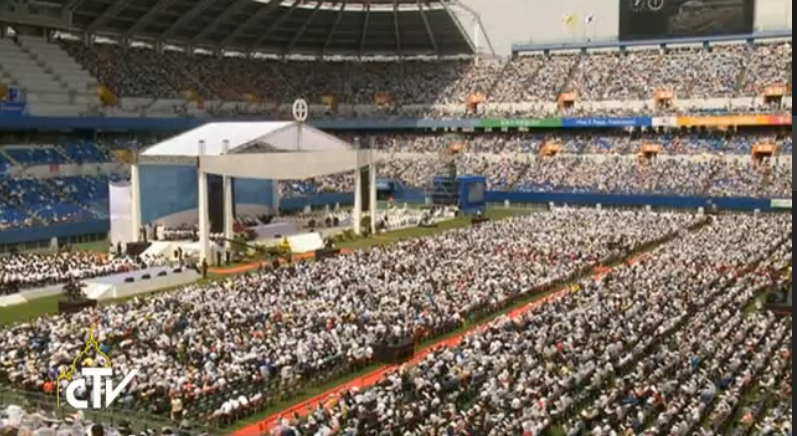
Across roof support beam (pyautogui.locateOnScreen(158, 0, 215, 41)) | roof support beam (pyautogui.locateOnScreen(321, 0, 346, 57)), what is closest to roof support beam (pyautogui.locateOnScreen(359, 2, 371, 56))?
roof support beam (pyautogui.locateOnScreen(321, 0, 346, 57))

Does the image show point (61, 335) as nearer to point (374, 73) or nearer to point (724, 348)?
point (724, 348)

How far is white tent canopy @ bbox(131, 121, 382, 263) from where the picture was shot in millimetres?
44750

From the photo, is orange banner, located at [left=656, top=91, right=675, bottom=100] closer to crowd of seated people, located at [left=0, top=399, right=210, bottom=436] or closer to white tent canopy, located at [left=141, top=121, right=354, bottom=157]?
white tent canopy, located at [left=141, top=121, right=354, bottom=157]

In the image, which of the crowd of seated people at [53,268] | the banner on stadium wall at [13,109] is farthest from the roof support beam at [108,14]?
the crowd of seated people at [53,268]

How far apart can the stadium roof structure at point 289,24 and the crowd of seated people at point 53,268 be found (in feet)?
105

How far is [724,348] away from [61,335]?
59.7 ft

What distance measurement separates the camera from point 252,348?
24.2 metres

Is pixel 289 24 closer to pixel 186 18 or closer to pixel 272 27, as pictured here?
pixel 272 27

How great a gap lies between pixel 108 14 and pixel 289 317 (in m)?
50.1

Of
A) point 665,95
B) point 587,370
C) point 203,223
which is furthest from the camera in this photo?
point 665,95

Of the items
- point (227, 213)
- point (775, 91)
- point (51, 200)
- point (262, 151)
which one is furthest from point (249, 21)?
point (775, 91)

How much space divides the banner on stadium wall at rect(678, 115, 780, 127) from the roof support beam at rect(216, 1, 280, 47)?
3520cm

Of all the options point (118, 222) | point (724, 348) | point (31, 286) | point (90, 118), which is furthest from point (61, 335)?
point (90, 118)

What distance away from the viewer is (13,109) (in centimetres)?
5900
